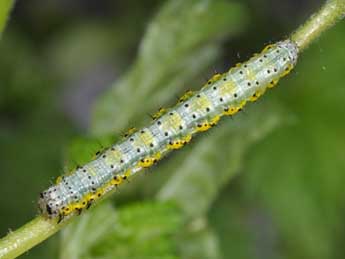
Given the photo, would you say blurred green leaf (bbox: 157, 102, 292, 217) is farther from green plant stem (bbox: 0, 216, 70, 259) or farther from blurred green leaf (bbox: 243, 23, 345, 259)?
green plant stem (bbox: 0, 216, 70, 259)

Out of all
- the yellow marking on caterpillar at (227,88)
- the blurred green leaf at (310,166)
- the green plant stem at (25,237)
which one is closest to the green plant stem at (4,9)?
the green plant stem at (25,237)

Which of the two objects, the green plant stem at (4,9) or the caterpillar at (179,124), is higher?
the green plant stem at (4,9)

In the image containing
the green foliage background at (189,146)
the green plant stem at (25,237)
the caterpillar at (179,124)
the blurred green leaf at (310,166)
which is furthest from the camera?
the blurred green leaf at (310,166)

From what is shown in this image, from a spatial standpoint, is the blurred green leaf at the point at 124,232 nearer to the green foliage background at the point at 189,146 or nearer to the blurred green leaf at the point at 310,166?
the green foliage background at the point at 189,146

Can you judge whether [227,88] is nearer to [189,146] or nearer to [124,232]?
[124,232]

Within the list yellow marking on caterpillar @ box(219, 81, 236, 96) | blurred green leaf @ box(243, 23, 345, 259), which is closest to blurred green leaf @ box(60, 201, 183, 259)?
yellow marking on caterpillar @ box(219, 81, 236, 96)

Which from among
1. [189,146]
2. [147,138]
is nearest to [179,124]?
[147,138]
